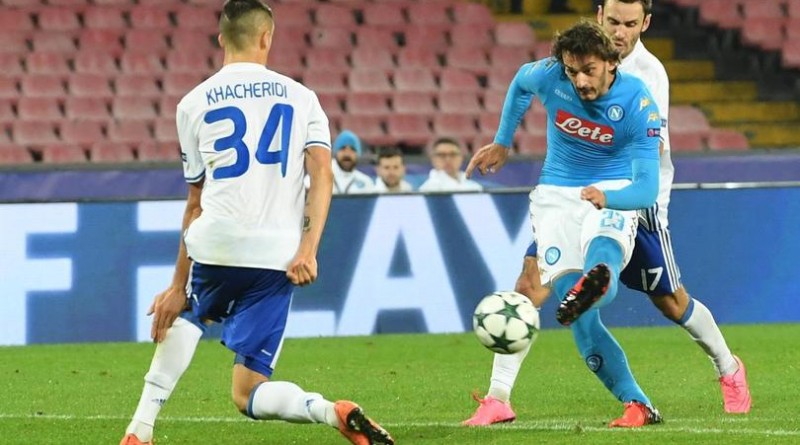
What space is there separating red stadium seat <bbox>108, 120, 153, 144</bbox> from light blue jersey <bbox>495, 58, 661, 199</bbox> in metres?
9.44

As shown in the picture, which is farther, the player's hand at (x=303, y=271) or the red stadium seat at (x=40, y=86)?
the red stadium seat at (x=40, y=86)

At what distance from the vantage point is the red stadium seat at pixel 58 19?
17.1 metres

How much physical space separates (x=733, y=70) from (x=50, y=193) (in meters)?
8.14

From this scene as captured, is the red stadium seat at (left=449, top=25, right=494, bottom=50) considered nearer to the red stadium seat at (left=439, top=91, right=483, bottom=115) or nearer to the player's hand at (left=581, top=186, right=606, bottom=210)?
the red stadium seat at (left=439, top=91, right=483, bottom=115)

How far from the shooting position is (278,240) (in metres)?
5.55

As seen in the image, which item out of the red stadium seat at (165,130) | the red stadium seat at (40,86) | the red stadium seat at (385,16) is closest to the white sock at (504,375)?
the red stadium seat at (165,130)

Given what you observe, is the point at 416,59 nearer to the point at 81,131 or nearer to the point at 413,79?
the point at 413,79

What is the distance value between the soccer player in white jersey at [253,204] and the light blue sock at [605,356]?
1.66 m

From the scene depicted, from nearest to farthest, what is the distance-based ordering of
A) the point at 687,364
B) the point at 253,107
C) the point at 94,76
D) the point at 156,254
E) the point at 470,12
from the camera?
the point at 253,107 < the point at 687,364 < the point at 156,254 < the point at 94,76 < the point at 470,12

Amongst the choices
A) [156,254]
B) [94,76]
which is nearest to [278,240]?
[156,254]

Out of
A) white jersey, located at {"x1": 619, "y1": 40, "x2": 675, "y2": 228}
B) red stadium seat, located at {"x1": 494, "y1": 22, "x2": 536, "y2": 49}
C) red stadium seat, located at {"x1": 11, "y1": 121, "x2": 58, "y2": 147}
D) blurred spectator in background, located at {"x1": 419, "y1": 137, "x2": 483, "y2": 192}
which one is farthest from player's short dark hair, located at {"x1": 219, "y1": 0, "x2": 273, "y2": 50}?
red stadium seat, located at {"x1": 494, "y1": 22, "x2": 536, "y2": 49}

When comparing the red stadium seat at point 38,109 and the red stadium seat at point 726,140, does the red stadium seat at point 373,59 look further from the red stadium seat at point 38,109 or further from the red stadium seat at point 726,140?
the red stadium seat at point 726,140

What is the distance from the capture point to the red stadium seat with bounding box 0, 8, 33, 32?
17.0 meters

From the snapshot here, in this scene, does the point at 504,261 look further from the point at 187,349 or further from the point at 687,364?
the point at 187,349
